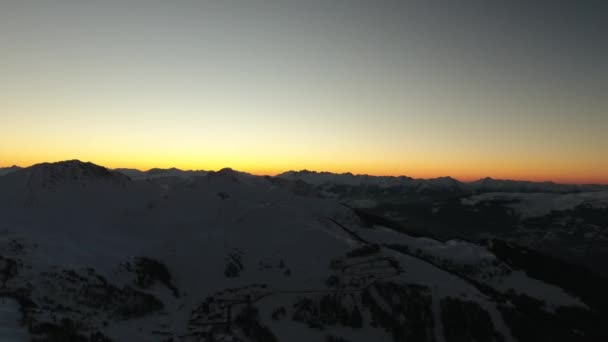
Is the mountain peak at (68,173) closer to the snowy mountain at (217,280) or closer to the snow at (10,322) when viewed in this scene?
the snowy mountain at (217,280)

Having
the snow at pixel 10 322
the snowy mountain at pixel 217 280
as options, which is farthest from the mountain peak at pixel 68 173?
the snow at pixel 10 322

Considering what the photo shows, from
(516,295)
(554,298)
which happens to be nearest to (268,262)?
(516,295)

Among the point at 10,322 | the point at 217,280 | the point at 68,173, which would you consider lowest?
the point at 217,280

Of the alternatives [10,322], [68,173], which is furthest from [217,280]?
[68,173]

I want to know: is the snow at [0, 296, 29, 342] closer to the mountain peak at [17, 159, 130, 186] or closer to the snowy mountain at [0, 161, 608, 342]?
the snowy mountain at [0, 161, 608, 342]

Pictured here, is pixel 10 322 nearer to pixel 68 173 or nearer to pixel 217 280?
pixel 217 280

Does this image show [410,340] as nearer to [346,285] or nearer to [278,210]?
[346,285]

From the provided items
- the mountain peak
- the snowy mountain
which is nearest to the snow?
the snowy mountain

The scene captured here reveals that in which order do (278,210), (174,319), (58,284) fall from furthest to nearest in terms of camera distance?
(278,210)
(174,319)
(58,284)
